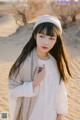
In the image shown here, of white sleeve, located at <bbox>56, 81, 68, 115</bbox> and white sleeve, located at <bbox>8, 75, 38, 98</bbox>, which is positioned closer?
white sleeve, located at <bbox>8, 75, 38, 98</bbox>

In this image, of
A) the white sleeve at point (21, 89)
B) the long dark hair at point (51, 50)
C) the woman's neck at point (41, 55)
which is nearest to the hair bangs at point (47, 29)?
the long dark hair at point (51, 50)

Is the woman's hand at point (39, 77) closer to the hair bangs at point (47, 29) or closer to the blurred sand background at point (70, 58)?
the hair bangs at point (47, 29)

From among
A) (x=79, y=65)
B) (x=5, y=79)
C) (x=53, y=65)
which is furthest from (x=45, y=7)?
(x=53, y=65)

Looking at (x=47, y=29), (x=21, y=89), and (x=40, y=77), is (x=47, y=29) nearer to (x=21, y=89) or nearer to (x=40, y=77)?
(x=40, y=77)

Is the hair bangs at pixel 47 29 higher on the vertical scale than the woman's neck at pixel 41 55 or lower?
higher

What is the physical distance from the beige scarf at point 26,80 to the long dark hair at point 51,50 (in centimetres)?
4

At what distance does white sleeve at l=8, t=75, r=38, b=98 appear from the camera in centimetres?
265

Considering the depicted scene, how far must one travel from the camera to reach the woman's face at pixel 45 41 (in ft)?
8.66

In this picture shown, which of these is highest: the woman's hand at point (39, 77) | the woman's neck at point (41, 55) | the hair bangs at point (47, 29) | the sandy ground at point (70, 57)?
the hair bangs at point (47, 29)

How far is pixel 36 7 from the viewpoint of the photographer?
20469 mm

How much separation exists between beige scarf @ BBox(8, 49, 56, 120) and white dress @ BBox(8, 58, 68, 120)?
0.03 m

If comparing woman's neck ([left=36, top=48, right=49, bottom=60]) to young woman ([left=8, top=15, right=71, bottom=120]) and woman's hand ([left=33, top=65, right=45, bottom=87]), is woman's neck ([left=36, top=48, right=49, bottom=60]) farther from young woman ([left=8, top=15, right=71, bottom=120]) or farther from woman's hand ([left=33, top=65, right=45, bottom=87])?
woman's hand ([left=33, top=65, right=45, bottom=87])

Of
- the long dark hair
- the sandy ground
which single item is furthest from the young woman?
the sandy ground

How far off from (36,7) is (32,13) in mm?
418
